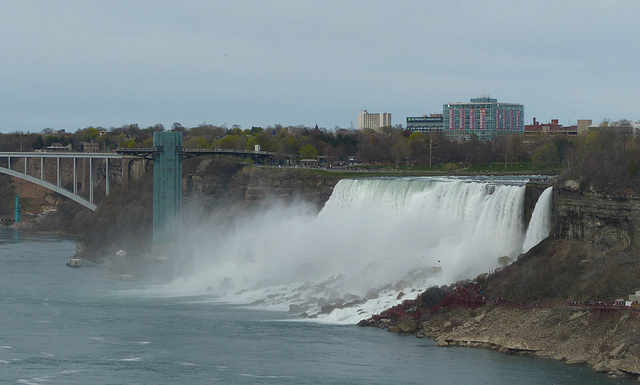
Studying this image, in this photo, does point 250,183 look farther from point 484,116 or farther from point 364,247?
Answer: point 484,116

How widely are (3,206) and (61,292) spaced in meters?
50.2

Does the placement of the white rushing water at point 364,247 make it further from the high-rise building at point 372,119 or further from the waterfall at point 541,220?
the high-rise building at point 372,119

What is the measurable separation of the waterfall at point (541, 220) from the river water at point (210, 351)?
7.76m

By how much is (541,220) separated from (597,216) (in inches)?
106

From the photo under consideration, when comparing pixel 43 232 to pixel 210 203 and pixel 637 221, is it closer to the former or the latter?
pixel 210 203

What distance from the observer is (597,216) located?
39.4m

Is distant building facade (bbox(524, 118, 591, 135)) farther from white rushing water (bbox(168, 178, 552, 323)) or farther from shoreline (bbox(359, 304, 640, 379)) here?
shoreline (bbox(359, 304, 640, 379))

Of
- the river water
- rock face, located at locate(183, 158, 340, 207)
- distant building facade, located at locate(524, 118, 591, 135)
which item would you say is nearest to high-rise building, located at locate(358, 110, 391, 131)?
distant building facade, located at locate(524, 118, 591, 135)

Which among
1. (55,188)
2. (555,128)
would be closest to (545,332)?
(55,188)

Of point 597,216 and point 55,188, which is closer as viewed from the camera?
point 597,216

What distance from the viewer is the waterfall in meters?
41.5

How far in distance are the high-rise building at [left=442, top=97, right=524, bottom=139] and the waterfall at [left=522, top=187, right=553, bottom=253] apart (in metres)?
102

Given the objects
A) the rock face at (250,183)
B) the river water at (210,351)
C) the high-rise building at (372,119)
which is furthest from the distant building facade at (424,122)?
the river water at (210,351)

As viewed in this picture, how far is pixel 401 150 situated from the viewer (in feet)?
256
